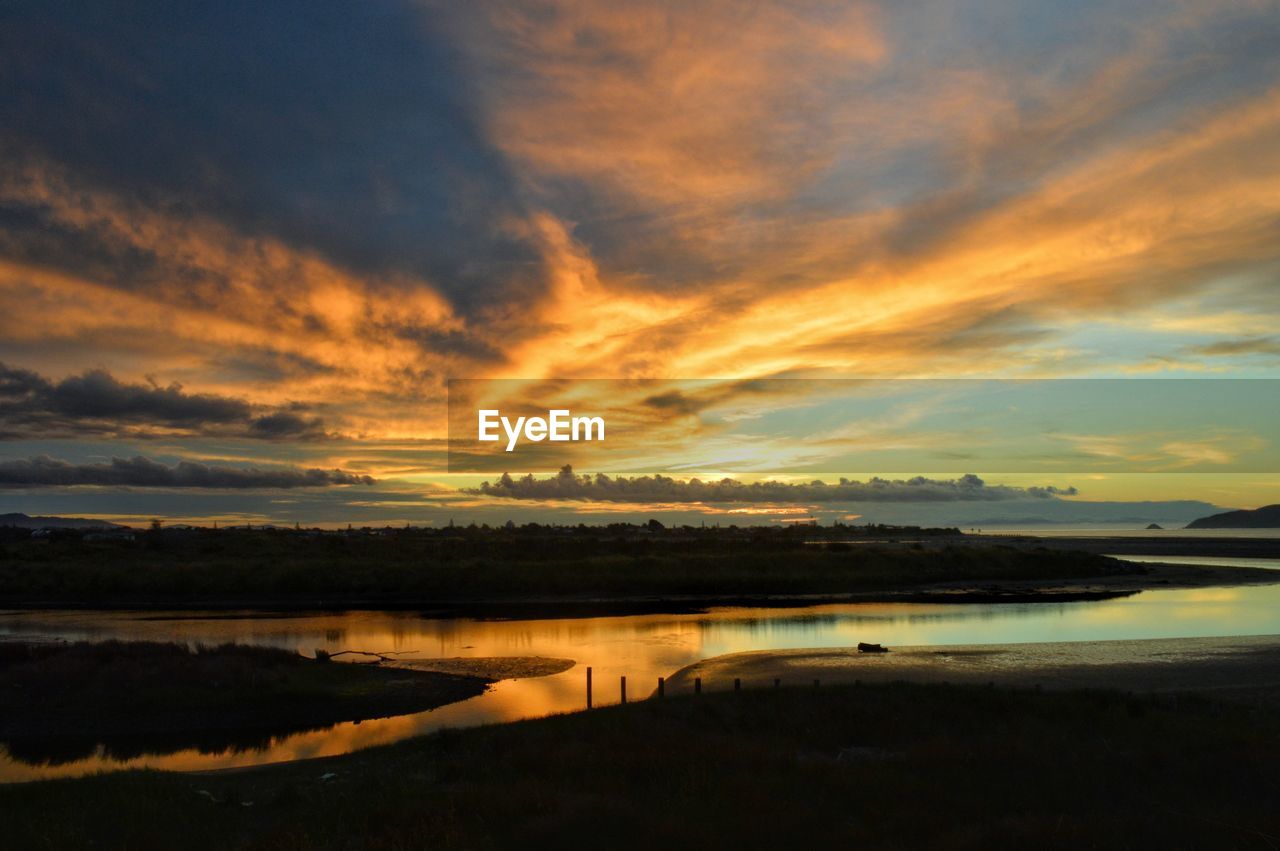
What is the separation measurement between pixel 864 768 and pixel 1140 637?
39.0m

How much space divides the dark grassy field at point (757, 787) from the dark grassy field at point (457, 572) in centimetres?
5137

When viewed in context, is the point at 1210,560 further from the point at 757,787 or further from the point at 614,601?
the point at 757,787

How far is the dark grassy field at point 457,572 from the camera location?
71125 mm

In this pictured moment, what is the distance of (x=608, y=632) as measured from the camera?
52.8 meters

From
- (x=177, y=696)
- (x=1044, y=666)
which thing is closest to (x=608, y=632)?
(x=1044, y=666)

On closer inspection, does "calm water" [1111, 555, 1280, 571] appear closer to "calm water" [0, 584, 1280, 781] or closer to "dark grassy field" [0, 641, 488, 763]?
"calm water" [0, 584, 1280, 781]

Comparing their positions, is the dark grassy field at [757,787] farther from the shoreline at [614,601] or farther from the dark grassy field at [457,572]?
the dark grassy field at [457,572]

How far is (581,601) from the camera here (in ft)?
231

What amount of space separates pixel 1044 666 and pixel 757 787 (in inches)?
1010

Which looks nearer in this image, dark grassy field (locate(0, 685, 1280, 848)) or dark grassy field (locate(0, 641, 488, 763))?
dark grassy field (locate(0, 685, 1280, 848))

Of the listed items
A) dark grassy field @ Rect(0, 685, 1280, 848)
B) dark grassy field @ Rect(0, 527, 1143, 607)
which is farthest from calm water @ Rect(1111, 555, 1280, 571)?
dark grassy field @ Rect(0, 685, 1280, 848)

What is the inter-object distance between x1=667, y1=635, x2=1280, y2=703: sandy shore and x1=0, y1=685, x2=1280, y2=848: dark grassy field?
758cm

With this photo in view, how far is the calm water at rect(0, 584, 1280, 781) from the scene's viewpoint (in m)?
32.9

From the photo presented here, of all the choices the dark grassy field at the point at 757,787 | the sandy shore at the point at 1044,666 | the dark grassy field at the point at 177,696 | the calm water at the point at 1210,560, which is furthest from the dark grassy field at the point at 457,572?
the dark grassy field at the point at 757,787
